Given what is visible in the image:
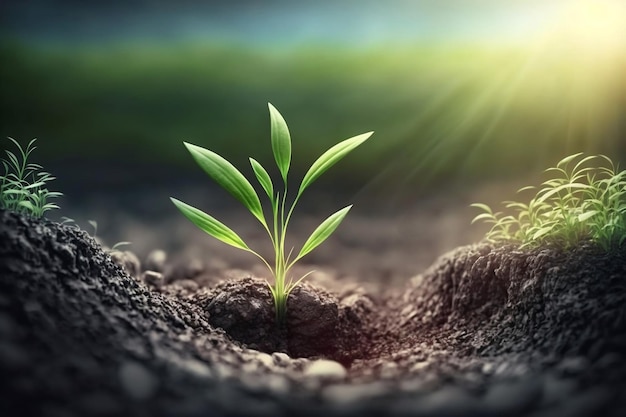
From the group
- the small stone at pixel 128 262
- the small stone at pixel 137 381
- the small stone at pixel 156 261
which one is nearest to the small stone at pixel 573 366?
the small stone at pixel 137 381

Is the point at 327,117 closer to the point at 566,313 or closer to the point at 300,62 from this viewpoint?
the point at 300,62

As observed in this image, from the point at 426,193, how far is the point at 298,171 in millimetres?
688

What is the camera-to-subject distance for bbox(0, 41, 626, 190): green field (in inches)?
106

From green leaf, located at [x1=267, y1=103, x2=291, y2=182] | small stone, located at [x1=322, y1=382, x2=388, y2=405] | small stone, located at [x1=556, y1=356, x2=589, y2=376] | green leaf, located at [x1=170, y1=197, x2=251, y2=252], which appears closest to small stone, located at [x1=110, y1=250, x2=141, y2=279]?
green leaf, located at [x1=170, y1=197, x2=251, y2=252]

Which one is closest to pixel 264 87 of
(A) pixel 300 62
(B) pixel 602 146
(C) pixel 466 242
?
(A) pixel 300 62

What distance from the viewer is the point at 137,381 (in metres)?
0.91

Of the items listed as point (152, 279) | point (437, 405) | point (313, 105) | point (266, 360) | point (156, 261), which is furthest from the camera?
point (313, 105)

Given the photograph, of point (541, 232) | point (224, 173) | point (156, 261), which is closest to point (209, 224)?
point (224, 173)

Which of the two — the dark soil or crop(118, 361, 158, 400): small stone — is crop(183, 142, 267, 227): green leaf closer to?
the dark soil

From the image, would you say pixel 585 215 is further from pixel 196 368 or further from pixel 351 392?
pixel 196 368

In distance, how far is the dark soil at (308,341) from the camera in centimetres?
88

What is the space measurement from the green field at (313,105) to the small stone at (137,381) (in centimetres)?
197

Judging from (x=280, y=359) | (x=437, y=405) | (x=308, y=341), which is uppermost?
(x=308, y=341)

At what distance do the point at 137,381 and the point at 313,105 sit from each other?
7.18ft
